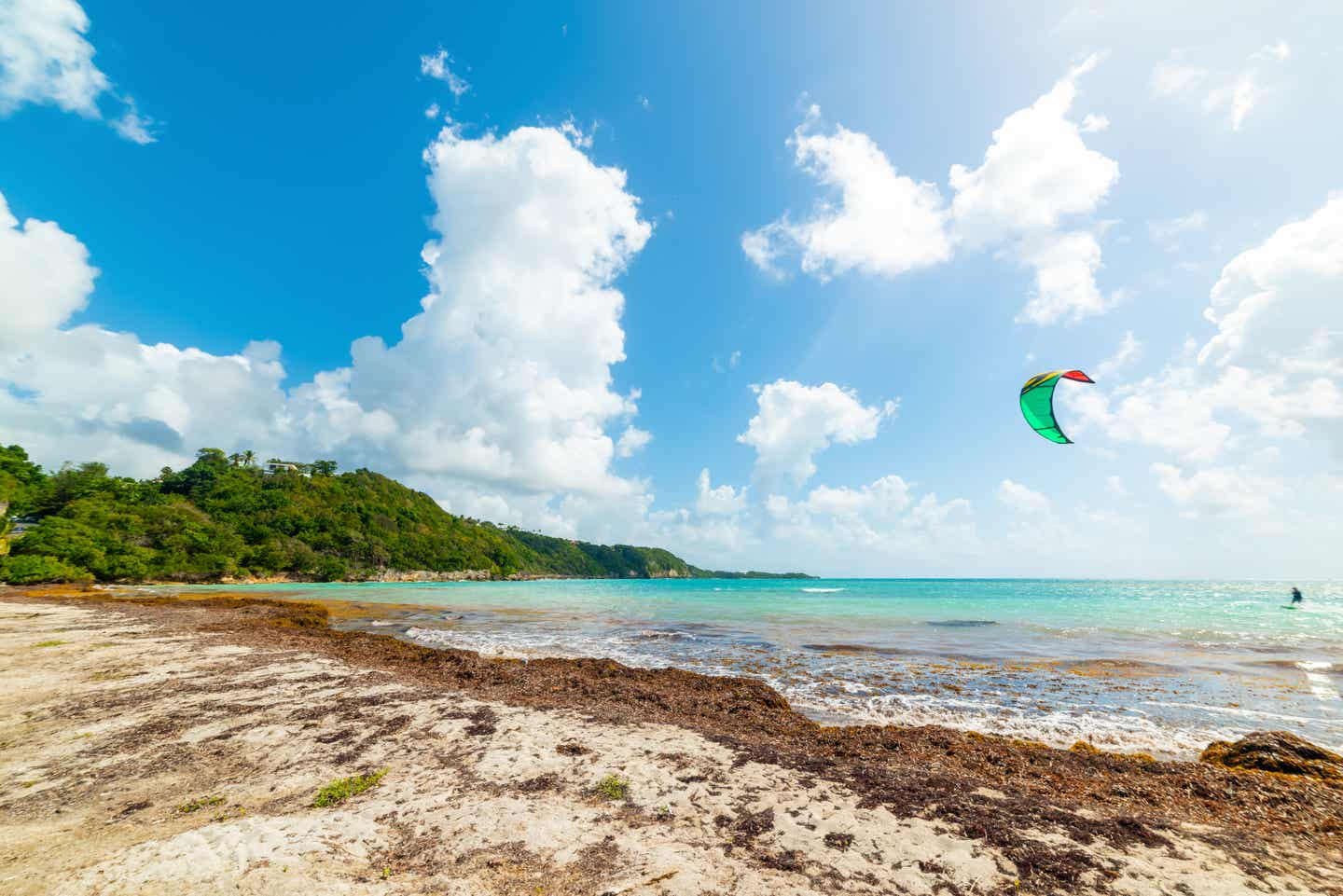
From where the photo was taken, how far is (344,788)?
5.31 metres

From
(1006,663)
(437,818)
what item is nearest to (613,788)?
(437,818)

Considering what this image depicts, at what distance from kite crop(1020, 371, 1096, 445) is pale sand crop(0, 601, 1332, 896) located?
914cm

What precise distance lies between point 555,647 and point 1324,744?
1949 cm

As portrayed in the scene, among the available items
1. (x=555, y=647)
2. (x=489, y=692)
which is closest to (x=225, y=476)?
(x=555, y=647)

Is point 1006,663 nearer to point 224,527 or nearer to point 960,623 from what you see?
point 960,623

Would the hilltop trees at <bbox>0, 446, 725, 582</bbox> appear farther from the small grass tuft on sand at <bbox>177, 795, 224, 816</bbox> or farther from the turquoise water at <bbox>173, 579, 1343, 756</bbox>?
the small grass tuft on sand at <bbox>177, 795, 224, 816</bbox>

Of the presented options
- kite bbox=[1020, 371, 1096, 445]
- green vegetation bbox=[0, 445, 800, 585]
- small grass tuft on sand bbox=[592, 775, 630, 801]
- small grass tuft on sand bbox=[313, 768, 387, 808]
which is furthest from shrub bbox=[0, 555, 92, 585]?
kite bbox=[1020, 371, 1096, 445]

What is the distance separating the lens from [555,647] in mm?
18812

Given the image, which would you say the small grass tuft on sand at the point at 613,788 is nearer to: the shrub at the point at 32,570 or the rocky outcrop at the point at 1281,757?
the rocky outcrop at the point at 1281,757

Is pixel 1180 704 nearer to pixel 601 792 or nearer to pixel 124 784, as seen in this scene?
pixel 601 792

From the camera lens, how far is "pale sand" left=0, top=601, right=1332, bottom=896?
3.88 metres

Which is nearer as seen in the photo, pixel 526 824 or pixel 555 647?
pixel 526 824

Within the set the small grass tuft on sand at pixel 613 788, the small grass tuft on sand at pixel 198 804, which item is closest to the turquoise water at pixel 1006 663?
the small grass tuft on sand at pixel 613 788

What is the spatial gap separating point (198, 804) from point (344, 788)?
1.31 m
